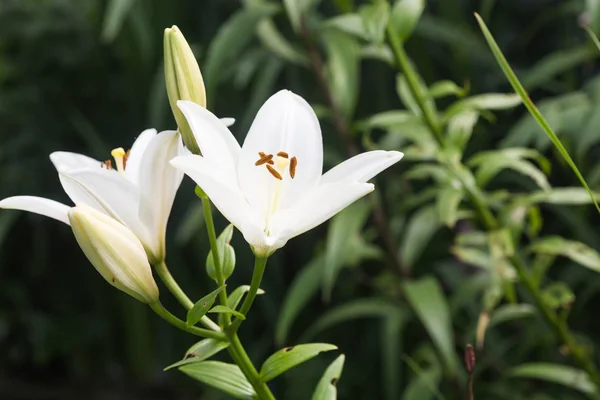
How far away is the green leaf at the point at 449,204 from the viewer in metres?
0.57

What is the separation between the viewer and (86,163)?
348 mm

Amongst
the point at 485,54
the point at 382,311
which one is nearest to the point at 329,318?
the point at 382,311

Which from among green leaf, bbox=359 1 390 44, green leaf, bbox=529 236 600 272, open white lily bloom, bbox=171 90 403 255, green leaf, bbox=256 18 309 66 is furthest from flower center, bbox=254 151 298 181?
green leaf, bbox=256 18 309 66

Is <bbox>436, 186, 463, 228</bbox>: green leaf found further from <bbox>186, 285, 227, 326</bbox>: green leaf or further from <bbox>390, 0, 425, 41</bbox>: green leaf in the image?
<bbox>186, 285, 227, 326</bbox>: green leaf

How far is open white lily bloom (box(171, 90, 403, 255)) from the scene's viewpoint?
27 cm

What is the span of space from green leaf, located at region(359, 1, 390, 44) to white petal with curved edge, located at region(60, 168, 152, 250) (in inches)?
11.0

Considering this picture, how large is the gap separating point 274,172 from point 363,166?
0.13 ft

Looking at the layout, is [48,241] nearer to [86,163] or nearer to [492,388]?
[492,388]

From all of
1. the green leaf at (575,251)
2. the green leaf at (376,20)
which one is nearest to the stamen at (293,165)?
the green leaf at (376,20)

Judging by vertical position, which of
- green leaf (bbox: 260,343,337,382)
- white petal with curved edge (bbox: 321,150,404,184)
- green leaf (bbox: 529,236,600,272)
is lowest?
green leaf (bbox: 529,236,600,272)

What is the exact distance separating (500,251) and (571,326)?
469 millimetres

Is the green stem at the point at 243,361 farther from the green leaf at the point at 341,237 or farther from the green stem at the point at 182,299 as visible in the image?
the green leaf at the point at 341,237

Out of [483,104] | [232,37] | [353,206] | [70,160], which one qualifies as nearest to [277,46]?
[232,37]

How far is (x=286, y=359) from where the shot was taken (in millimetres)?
313
